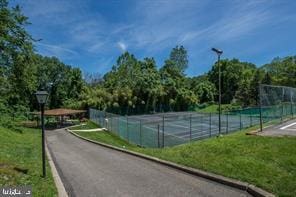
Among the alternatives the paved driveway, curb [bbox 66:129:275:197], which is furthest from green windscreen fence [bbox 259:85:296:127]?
the paved driveway

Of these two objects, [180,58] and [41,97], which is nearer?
[41,97]

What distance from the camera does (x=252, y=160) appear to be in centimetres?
1176

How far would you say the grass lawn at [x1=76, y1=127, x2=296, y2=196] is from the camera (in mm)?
9609

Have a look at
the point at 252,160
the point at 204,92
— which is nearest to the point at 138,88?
the point at 204,92

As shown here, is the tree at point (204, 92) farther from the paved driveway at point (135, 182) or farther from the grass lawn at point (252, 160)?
the paved driveway at point (135, 182)

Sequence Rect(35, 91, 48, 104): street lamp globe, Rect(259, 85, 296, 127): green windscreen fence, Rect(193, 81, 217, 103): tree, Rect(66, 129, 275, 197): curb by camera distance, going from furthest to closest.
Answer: Rect(193, 81, 217, 103): tree, Rect(259, 85, 296, 127): green windscreen fence, Rect(35, 91, 48, 104): street lamp globe, Rect(66, 129, 275, 197): curb

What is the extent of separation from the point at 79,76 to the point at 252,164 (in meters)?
77.8

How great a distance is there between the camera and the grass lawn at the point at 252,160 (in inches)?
378

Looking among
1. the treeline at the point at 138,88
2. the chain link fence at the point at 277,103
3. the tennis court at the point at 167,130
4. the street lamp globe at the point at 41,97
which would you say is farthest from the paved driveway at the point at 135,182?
the treeline at the point at 138,88

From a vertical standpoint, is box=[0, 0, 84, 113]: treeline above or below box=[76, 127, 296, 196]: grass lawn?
above

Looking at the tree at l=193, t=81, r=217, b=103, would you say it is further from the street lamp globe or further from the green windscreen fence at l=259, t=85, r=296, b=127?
the street lamp globe

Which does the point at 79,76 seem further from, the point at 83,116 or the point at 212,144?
the point at 212,144

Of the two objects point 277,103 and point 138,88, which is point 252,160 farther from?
point 138,88

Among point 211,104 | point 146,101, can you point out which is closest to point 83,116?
point 146,101
